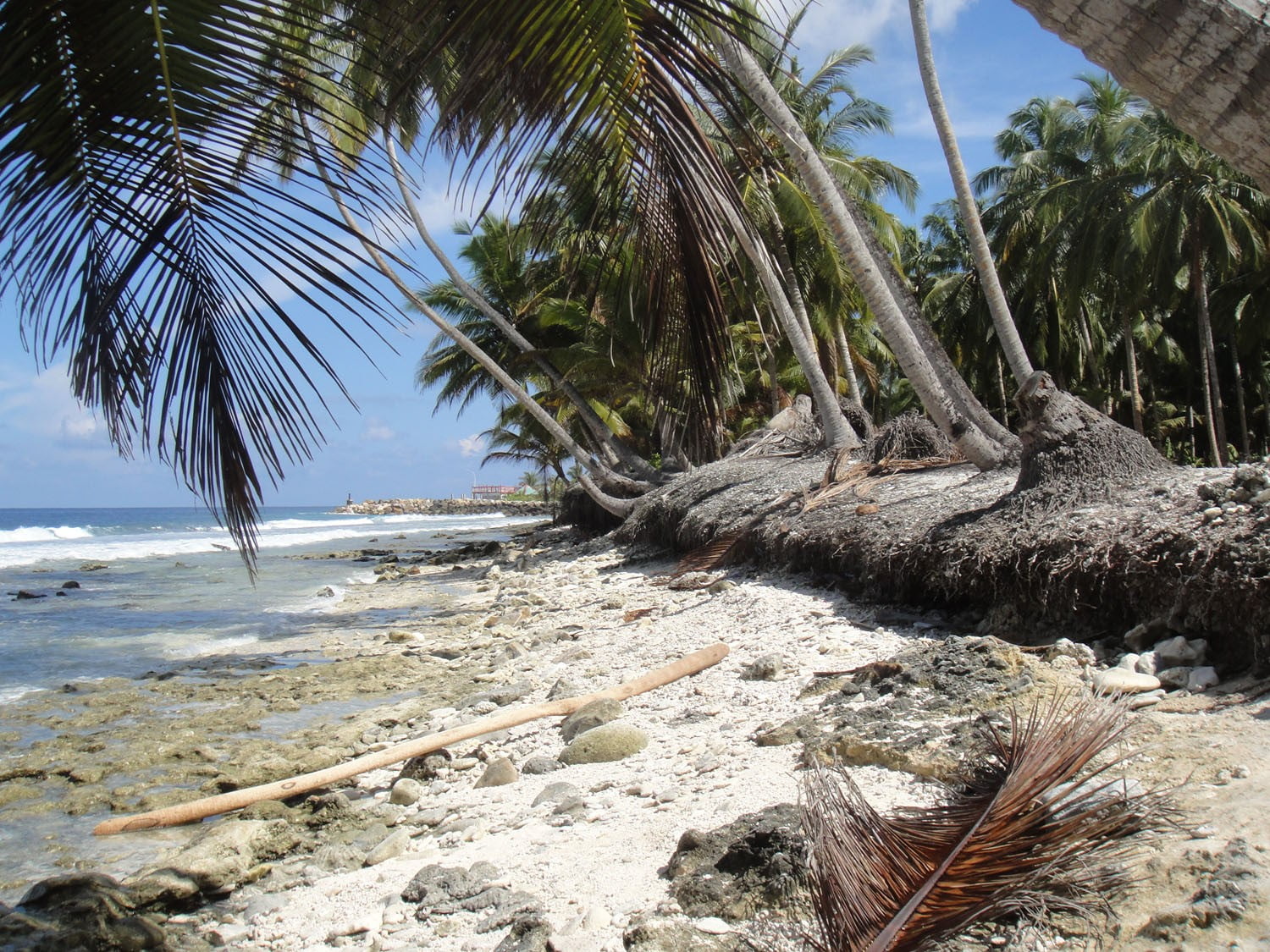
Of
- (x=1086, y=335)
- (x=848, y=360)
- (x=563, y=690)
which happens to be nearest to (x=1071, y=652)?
(x=563, y=690)

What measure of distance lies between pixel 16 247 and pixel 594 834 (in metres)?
2.61

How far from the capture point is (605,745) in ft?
14.2

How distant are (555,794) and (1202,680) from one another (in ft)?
8.98

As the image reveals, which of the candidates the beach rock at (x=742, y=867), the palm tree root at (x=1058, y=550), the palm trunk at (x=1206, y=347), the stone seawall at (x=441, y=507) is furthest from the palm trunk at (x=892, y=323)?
the stone seawall at (x=441, y=507)

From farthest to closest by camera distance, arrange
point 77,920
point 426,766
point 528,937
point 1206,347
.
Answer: point 1206,347 → point 426,766 → point 77,920 → point 528,937

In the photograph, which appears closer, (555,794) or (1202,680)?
(1202,680)

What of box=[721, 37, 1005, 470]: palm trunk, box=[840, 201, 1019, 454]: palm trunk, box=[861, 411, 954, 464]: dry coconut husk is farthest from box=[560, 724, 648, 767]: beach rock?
box=[861, 411, 954, 464]: dry coconut husk

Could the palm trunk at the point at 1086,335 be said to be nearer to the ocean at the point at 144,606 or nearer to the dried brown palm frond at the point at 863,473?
the dried brown palm frond at the point at 863,473

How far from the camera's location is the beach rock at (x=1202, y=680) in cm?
364

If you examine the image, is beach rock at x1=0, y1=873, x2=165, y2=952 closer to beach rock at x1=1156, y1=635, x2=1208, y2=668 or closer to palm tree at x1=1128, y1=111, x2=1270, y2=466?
beach rock at x1=1156, y1=635, x2=1208, y2=668

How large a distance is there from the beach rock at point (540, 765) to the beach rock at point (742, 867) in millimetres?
1543

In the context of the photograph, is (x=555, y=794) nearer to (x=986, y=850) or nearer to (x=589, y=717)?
(x=589, y=717)

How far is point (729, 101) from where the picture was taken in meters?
1.93

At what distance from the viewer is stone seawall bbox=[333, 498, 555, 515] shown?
65312 millimetres
